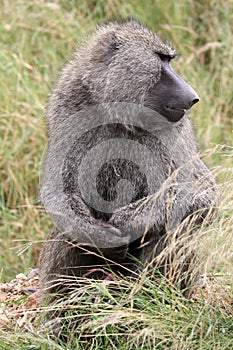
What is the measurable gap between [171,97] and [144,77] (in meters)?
0.16

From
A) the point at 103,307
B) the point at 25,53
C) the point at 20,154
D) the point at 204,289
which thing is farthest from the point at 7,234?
the point at 103,307

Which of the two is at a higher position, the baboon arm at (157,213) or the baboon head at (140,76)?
the baboon head at (140,76)

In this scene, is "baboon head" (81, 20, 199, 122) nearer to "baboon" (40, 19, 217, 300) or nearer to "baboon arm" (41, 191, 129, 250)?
"baboon" (40, 19, 217, 300)

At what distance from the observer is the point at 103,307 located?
11.1 ft

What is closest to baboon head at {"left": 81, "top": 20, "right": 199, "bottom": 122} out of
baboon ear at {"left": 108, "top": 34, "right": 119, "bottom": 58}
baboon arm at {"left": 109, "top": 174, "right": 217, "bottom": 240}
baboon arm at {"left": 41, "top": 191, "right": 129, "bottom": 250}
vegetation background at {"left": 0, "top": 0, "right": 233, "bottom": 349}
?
baboon ear at {"left": 108, "top": 34, "right": 119, "bottom": 58}

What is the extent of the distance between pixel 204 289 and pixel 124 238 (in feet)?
2.28

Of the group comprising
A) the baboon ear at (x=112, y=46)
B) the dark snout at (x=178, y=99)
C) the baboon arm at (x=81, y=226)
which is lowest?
the baboon arm at (x=81, y=226)

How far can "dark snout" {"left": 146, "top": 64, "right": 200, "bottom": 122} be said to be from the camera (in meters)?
3.67

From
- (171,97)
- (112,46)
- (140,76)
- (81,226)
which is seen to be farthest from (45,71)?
(81,226)

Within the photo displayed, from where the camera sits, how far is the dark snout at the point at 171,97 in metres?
3.67

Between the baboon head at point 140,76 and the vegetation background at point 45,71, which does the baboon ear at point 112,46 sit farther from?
the vegetation background at point 45,71

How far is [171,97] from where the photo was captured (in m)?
3.70

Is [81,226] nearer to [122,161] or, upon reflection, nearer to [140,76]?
[122,161]

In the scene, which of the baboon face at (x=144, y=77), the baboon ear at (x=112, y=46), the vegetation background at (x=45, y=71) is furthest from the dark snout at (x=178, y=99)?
the vegetation background at (x=45, y=71)
